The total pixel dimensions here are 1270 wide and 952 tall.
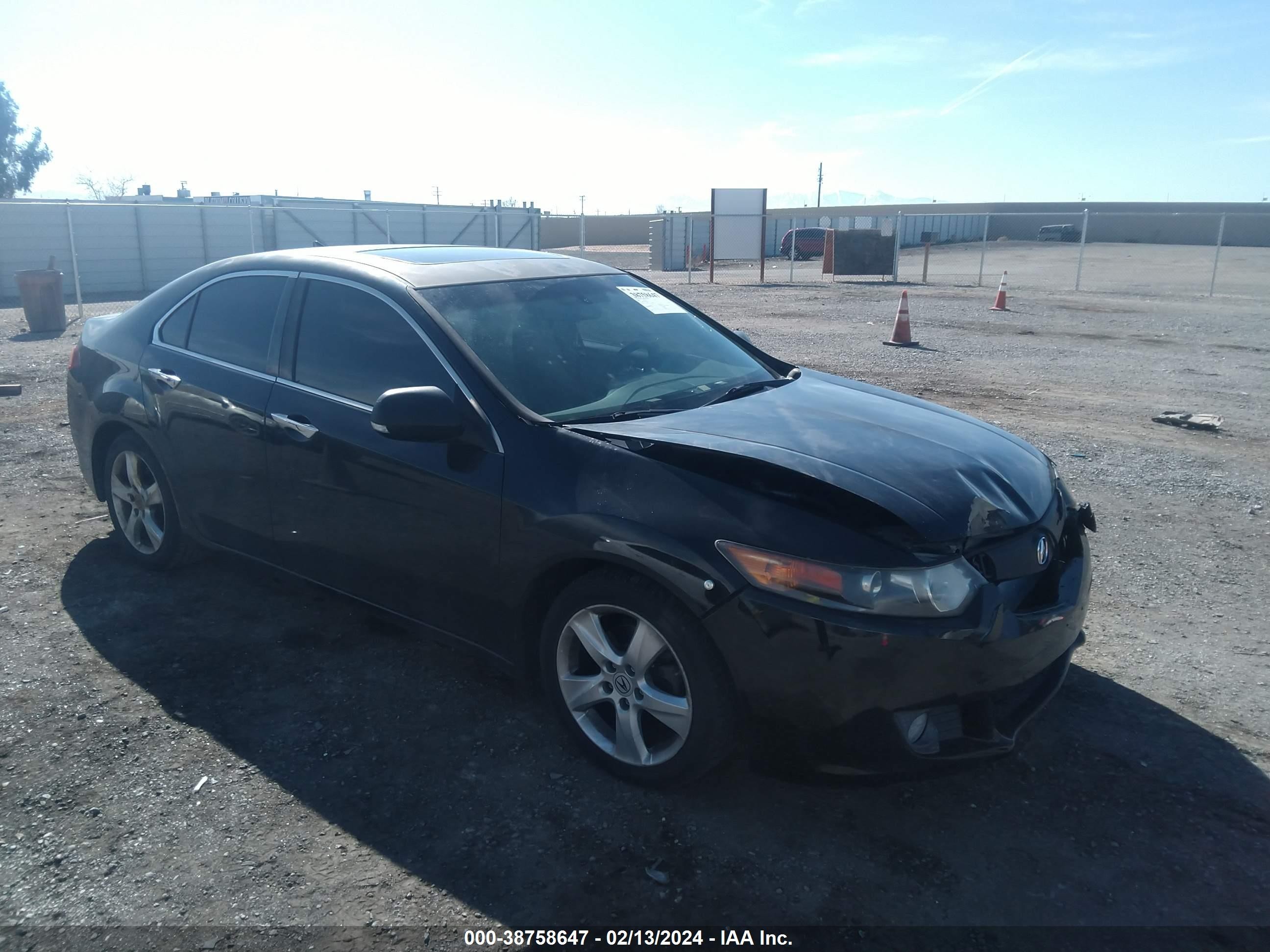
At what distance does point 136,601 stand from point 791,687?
11.4 feet

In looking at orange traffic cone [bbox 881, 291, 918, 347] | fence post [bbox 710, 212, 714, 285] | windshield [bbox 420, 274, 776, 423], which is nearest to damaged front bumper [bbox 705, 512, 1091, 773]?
windshield [bbox 420, 274, 776, 423]

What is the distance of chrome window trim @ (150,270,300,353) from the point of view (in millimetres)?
4328

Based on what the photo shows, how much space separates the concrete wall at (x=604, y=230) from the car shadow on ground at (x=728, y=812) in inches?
2215

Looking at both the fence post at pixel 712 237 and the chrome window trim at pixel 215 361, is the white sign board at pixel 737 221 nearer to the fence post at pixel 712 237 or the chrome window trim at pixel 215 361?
the fence post at pixel 712 237

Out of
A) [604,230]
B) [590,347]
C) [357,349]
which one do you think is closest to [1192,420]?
[590,347]

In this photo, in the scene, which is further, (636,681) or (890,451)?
(890,451)

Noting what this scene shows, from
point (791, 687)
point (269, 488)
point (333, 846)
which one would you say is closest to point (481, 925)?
point (333, 846)

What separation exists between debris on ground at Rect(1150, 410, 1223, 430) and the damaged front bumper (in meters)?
6.67

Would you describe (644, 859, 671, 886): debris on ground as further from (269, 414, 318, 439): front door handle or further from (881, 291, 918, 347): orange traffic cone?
(881, 291, 918, 347): orange traffic cone

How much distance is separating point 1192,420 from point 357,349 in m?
7.62

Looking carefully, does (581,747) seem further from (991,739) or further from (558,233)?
(558,233)

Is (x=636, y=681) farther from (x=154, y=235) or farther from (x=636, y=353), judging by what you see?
(x=154, y=235)

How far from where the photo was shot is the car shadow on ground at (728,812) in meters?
2.70

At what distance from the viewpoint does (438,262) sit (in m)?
4.24
